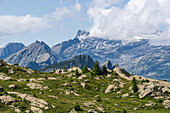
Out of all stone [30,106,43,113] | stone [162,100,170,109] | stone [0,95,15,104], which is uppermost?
stone [0,95,15,104]

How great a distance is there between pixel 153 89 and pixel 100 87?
27105 millimetres

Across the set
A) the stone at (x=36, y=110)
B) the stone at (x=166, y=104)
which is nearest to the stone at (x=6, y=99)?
the stone at (x=36, y=110)

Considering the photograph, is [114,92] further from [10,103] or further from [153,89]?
[10,103]

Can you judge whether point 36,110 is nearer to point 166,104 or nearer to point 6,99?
point 6,99

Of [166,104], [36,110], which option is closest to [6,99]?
[36,110]

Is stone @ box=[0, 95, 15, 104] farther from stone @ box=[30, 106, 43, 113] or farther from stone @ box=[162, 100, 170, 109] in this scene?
stone @ box=[162, 100, 170, 109]

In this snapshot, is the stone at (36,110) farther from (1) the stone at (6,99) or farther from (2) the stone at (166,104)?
(2) the stone at (166,104)

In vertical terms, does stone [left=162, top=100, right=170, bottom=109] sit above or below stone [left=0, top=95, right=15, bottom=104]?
below

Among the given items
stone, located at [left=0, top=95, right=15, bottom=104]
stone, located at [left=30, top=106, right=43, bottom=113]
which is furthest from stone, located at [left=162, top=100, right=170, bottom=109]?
stone, located at [left=0, top=95, right=15, bottom=104]

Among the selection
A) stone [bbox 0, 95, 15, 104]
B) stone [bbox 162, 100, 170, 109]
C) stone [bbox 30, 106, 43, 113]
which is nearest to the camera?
stone [bbox 30, 106, 43, 113]

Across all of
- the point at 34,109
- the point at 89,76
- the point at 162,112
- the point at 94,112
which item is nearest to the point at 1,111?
the point at 34,109

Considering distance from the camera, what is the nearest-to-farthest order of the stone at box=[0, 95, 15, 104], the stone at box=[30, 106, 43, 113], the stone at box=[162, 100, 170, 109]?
the stone at box=[30, 106, 43, 113] < the stone at box=[0, 95, 15, 104] < the stone at box=[162, 100, 170, 109]

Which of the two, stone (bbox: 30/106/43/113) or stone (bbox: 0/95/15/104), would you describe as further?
stone (bbox: 0/95/15/104)

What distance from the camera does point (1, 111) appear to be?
33031 millimetres
